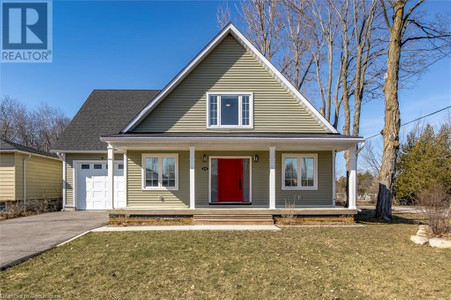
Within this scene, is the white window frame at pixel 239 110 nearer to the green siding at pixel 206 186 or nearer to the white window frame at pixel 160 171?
the green siding at pixel 206 186

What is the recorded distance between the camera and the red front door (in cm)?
1197

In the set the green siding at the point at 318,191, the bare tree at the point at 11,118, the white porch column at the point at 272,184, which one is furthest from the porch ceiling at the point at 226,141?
the bare tree at the point at 11,118

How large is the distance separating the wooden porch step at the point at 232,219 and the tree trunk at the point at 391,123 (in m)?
5.03

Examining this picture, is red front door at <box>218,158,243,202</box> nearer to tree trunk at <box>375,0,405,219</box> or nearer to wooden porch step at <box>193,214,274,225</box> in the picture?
wooden porch step at <box>193,214,274,225</box>

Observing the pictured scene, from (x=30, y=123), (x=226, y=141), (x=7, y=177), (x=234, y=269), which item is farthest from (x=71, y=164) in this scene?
(x=30, y=123)

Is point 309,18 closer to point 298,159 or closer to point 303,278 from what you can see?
point 298,159

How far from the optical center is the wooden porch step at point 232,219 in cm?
968

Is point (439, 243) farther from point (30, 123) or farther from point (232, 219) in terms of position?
point (30, 123)

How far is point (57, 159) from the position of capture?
16.2 meters

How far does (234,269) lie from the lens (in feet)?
16.8

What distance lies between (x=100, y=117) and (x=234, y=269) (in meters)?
13.6

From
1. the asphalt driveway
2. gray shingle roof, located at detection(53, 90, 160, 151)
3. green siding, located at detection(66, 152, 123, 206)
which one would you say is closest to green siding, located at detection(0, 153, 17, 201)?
gray shingle roof, located at detection(53, 90, 160, 151)

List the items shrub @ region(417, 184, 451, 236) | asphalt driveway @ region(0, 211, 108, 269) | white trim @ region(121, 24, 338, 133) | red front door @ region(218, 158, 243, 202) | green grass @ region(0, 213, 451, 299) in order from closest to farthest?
green grass @ region(0, 213, 451, 299), asphalt driveway @ region(0, 211, 108, 269), shrub @ region(417, 184, 451, 236), white trim @ region(121, 24, 338, 133), red front door @ region(218, 158, 243, 202)

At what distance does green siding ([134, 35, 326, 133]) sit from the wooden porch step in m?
3.52
